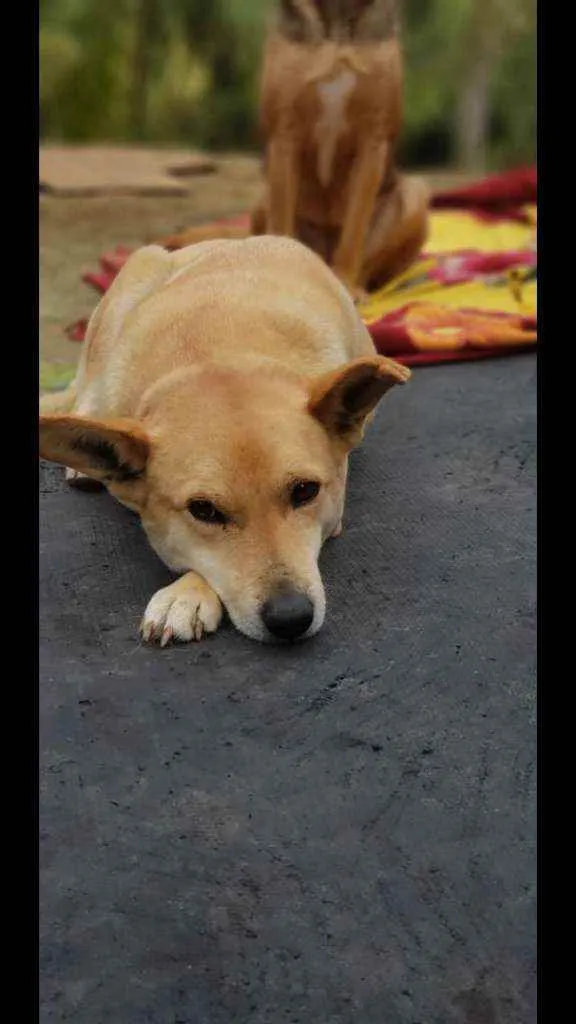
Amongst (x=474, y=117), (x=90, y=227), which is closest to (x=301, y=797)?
(x=90, y=227)

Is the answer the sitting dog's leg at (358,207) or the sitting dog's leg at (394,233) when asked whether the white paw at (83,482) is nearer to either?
the sitting dog's leg at (358,207)

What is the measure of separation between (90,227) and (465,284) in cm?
303

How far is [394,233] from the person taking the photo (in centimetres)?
584

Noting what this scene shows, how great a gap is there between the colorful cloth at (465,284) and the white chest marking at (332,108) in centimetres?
86

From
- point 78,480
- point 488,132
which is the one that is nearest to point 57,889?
point 78,480

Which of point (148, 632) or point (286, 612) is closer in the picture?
point (286, 612)

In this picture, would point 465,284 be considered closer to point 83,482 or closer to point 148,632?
point 83,482

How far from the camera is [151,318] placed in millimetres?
3271

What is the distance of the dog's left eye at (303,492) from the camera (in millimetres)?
2705

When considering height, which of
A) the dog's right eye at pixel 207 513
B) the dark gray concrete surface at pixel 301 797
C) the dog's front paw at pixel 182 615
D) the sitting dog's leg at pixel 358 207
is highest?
the sitting dog's leg at pixel 358 207

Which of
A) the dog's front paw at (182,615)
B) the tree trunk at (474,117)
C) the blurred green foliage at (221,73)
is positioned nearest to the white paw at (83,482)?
the dog's front paw at (182,615)

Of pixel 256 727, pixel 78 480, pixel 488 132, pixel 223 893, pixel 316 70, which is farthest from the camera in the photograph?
pixel 488 132

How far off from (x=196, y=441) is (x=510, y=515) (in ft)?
4.06
